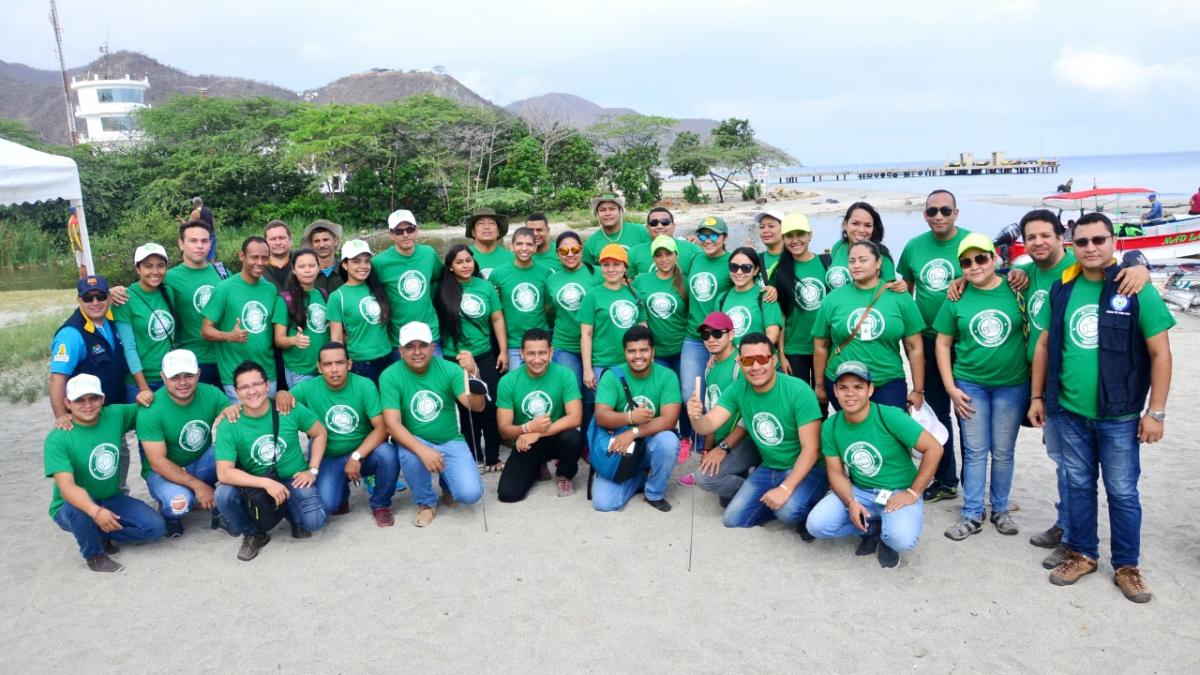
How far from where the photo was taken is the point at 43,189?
6828 mm

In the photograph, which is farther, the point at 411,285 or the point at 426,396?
the point at 411,285

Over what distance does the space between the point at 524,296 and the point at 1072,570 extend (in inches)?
168

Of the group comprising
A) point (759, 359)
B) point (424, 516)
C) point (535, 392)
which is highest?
point (759, 359)

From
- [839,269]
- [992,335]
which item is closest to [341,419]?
[839,269]

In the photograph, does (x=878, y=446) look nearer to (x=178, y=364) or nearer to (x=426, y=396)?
(x=426, y=396)

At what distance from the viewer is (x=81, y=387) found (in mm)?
4727

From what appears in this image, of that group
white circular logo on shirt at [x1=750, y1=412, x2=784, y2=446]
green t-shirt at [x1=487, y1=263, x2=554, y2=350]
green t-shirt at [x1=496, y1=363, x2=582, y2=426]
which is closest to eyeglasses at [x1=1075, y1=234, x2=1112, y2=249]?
white circular logo on shirt at [x1=750, y1=412, x2=784, y2=446]

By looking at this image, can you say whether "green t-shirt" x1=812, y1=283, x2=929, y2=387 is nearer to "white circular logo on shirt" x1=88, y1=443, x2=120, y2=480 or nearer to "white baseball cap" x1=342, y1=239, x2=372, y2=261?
"white baseball cap" x1=342, y1=239, x2=372, y2=261

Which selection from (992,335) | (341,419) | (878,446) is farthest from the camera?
(341,419)

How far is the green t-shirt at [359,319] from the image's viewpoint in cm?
591

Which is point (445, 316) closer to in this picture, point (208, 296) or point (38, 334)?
point (208, 296)

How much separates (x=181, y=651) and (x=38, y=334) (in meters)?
10.1

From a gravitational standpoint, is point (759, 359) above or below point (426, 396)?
above

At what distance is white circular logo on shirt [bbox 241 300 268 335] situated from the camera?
5.76 metres
